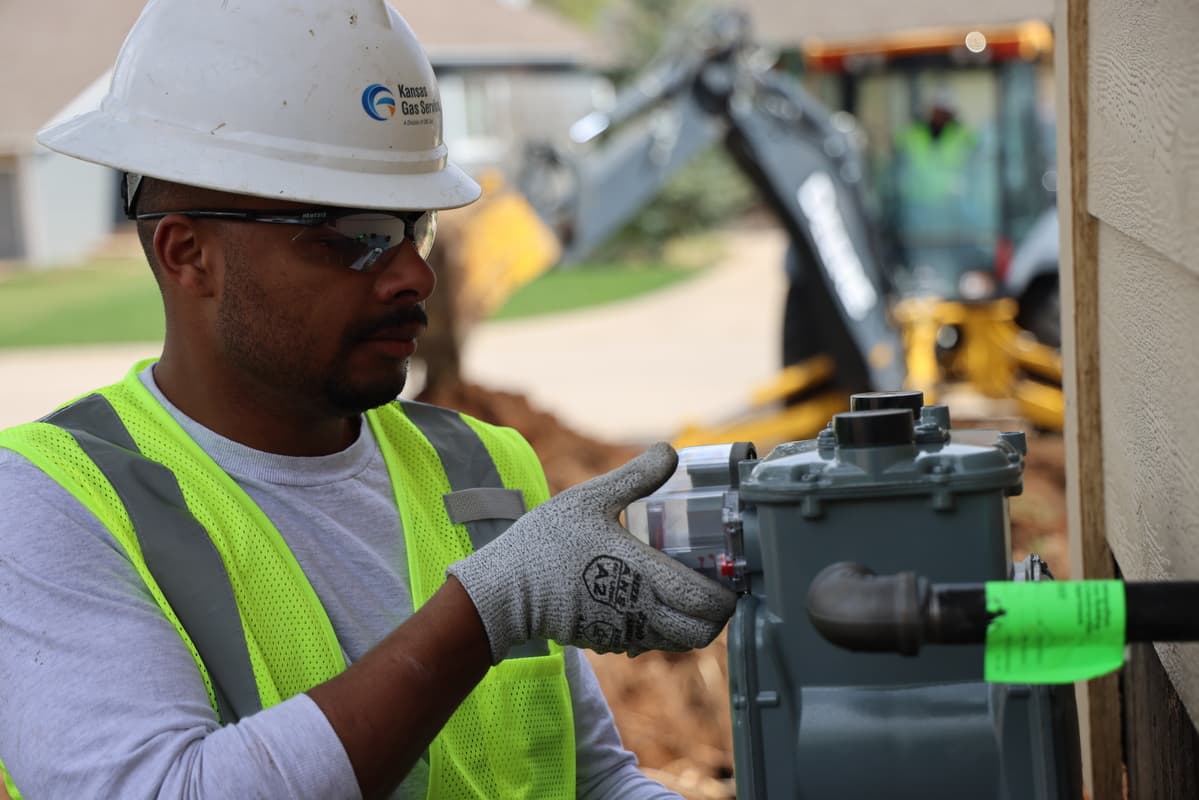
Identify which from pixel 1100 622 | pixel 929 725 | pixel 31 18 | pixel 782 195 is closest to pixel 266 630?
pixel 929 725

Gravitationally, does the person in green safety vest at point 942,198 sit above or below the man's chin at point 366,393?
above

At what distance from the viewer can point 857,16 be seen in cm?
2909

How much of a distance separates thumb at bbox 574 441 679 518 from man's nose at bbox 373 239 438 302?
1.34 ft

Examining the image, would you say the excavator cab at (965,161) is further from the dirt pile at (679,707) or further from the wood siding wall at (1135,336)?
the wood siding wall at (1135,336)

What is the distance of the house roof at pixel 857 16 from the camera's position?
27.4m

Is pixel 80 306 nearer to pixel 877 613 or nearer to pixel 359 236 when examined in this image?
pixel 359 236

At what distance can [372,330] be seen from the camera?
1.87 meters

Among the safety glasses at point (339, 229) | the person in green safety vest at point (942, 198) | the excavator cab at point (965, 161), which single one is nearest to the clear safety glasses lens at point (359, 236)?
the safety glasses at point (339, 229)

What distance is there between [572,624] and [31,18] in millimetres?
36351

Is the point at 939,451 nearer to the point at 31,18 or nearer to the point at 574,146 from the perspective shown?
the point at 574,146

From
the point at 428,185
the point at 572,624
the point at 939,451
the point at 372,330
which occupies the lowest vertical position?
the point at 572,624

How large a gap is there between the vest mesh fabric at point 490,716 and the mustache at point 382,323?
→ 9.3 inches

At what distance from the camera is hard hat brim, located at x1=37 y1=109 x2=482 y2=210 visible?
180 centimetres

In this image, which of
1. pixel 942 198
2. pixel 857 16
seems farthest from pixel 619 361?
pixel 857 16
